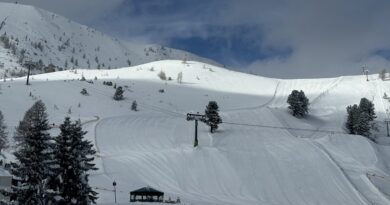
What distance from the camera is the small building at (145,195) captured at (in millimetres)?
47375

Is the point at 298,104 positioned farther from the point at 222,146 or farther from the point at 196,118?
the point at 222,146

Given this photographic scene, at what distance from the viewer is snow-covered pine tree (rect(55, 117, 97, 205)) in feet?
112

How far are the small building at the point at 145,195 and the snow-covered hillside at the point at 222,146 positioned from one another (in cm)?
100

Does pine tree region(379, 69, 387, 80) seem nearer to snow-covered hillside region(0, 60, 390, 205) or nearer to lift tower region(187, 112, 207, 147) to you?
snow-covered hillside region(0, 60, 390, 205)

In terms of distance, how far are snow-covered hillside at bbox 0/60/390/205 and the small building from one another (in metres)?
1.00

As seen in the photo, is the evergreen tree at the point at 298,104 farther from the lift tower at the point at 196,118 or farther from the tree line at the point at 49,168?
the tree line at the point at 49,168

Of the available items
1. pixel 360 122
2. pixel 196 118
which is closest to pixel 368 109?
pixel 360 122

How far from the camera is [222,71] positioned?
161125mm

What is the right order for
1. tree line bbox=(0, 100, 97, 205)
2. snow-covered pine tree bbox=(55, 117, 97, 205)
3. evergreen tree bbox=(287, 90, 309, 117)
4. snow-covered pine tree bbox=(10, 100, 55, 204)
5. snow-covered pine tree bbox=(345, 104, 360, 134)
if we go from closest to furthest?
snow-covered pine tree bbox=(10, 100, 55, 204), tree line bbox=(0, 100, 97, 205), snow-covered pine tree bbox=(55, 117, 97, 205), snow-covered pine tree bbox=(345, 104, 360, 134), evergreen tree bbox=(287, 90, 309, 117)

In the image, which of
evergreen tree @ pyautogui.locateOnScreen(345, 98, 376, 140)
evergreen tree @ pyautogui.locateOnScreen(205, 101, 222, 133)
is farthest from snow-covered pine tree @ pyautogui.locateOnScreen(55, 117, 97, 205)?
evergreen tree @ pyautogui.locateOnScreen(345, 98, 376, 140)

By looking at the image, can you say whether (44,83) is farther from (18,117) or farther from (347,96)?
(347,96)

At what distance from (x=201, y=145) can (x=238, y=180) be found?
10.6 m

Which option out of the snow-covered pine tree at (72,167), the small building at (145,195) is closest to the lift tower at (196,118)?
the small building at (145,195)

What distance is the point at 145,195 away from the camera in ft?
157
